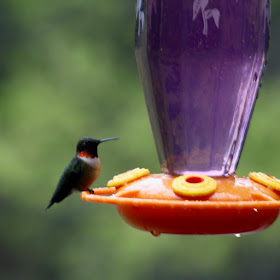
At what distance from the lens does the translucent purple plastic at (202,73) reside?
9.35ft

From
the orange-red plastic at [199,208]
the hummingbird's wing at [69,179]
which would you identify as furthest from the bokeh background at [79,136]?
the orange-red plastic at [199,208]

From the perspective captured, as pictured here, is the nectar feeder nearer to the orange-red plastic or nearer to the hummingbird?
the orange-red plastic

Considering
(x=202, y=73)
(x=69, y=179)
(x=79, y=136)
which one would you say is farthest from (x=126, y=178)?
(x=79, y=136)

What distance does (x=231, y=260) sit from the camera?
8.28 metres

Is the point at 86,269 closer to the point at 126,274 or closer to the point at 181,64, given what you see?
the point at 126,274

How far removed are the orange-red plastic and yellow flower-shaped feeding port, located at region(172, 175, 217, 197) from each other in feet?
0.09

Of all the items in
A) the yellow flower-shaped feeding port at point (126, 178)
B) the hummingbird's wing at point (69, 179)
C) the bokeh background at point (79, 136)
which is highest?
the yellow flower-shaped feeding port at point (126, 178)

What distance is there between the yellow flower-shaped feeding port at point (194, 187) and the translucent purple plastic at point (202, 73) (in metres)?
0.28

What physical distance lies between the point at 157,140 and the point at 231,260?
5390 millimetres

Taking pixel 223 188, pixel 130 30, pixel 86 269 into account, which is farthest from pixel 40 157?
pixel 223 188

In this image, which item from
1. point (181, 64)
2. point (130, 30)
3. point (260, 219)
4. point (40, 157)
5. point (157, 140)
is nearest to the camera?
point (260, 219)

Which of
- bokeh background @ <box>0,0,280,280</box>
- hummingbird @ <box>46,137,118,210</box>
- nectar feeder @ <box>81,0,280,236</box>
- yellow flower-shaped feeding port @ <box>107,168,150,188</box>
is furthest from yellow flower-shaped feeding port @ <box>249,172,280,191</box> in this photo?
bokeh background @ <box>0,0,280,280</box>

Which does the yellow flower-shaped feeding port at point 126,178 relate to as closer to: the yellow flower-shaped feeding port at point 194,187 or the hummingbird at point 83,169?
the yellow flower-shaped feeding port at point 194,187

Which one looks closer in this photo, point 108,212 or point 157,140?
point 157,140
